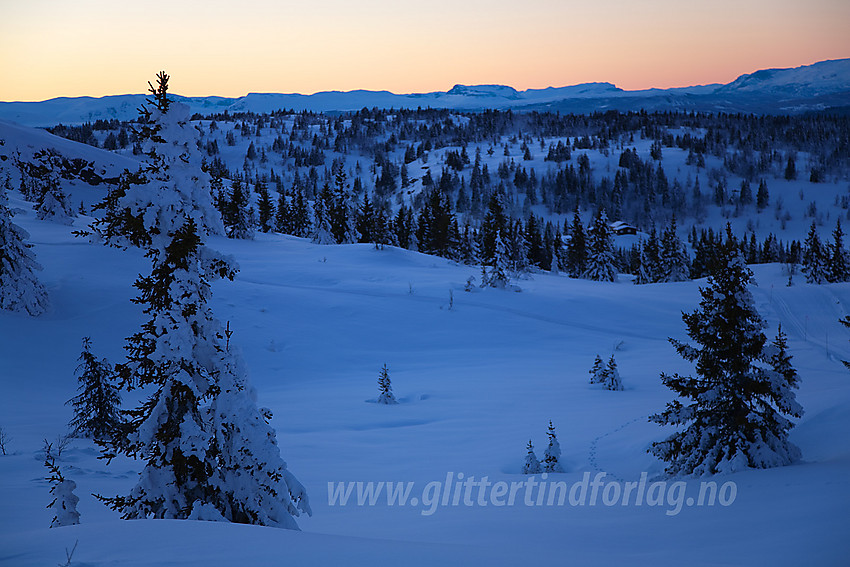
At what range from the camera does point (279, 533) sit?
4.99m

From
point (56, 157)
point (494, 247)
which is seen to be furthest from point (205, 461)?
point (56, 157)

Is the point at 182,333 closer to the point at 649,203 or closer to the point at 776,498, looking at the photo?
the point at 776,498

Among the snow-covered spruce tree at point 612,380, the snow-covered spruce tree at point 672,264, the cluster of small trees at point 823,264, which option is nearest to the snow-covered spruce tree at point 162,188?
the snow-covered spruce tree at point 612,380

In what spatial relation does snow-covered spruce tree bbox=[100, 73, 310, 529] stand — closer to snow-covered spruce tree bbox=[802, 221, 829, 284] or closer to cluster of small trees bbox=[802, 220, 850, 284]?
cluster of small trees bbox=[802, 220, 850, 284]

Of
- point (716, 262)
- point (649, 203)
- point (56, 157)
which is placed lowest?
point (649, 203)

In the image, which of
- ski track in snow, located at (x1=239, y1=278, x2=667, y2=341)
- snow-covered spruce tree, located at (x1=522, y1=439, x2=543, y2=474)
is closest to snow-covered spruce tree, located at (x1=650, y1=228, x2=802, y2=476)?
snow-covered spruce tree, located at (x1=522, y1=439, x2=543, y2=474)

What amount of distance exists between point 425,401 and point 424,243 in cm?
5232

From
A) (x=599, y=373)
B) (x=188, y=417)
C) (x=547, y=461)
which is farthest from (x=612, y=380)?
(x=188, y=417)

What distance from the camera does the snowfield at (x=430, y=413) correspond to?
5078 millimetres

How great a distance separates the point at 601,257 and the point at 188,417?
171 ft

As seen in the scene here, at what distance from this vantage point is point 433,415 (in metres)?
14.5

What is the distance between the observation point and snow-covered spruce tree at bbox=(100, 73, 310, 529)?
6.08 metres

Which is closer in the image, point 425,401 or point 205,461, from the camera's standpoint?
point 205,461

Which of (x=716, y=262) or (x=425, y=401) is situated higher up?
(x=716, y=262)
